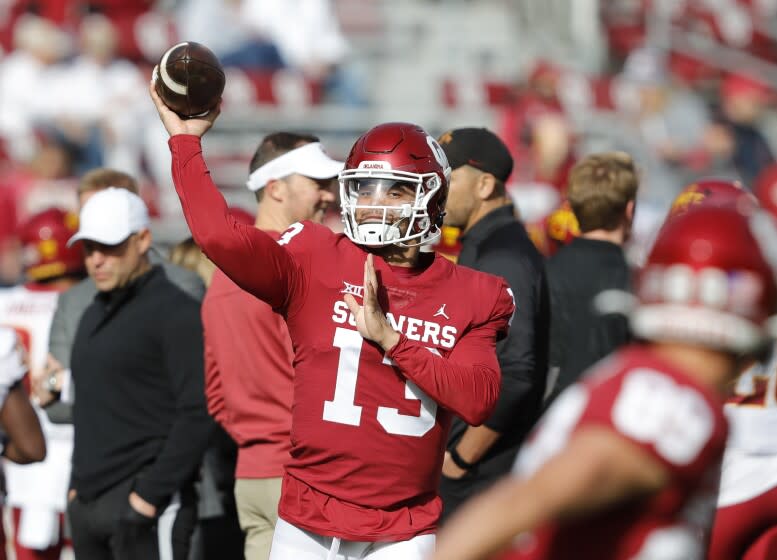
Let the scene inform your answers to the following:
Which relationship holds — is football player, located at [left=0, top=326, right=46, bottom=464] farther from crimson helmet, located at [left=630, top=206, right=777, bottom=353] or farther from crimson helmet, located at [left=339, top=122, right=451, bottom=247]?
crimson helmet, located at [left=630, top=206, right=777, bottom=353]

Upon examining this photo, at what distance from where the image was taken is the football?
3.55m

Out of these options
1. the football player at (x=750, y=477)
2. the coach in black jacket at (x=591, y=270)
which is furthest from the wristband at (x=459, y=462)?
the football player at (x=750, y=477)

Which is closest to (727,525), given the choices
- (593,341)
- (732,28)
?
(593,341)

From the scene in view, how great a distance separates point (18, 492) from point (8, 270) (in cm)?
256

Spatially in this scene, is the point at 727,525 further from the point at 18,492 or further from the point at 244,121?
the point at 244,121

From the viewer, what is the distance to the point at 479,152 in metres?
5.23

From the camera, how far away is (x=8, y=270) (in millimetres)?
8031

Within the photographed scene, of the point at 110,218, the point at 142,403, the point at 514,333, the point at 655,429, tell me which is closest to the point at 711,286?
the point at 655,429

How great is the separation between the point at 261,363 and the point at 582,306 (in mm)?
1401

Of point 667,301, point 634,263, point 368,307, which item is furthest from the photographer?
point 634,263

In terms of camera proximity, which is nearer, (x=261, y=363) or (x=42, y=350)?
(x=261, y=363)

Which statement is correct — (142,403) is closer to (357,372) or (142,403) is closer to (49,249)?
(49,249)

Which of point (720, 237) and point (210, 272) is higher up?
point (720, 237)

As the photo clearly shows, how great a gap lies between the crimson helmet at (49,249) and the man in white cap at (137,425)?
111cm
